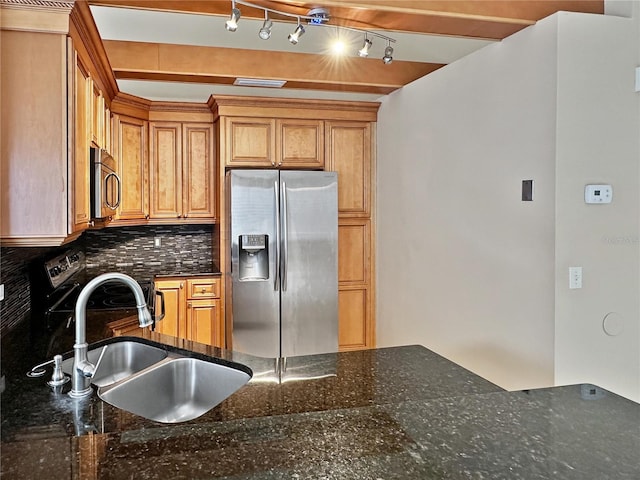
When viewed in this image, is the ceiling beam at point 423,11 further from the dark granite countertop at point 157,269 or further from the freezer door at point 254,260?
the dark granite countertop at point 157,269

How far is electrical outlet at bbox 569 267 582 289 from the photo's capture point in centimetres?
238

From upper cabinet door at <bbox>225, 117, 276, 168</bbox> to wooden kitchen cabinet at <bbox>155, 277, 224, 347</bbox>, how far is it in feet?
3.31

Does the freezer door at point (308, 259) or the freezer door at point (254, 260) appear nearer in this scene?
the freezer door at point (254, 260)

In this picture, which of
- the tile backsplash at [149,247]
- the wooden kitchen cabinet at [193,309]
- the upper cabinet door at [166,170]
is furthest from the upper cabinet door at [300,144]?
the wooden kitchen cabinet at [193,309]

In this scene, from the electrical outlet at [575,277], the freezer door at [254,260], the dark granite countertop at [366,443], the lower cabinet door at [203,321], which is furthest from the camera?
the lower cabinet door at [203,321]

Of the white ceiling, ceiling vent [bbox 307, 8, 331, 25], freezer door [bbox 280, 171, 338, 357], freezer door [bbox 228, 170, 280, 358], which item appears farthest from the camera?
freezer door [bbox 280, 171, 338, 357]

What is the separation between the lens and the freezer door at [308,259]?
4012 millimetres

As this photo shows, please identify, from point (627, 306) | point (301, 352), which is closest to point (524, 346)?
point (627, 306)

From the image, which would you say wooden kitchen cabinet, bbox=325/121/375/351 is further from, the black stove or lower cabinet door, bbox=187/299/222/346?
the black stove

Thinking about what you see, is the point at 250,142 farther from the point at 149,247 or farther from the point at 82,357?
the point at 82,357

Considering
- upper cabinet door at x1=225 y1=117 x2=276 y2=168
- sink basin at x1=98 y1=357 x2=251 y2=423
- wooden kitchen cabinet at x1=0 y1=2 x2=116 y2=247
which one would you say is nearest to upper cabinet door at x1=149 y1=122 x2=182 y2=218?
upper cabinet door at x1=225 y1=117 x2=276 y2=168

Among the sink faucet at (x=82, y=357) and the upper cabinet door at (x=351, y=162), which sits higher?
the upper cabinet door at (x=351, y=162)

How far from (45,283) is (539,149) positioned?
8.32 ft

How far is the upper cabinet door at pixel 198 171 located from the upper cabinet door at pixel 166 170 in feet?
0.16
